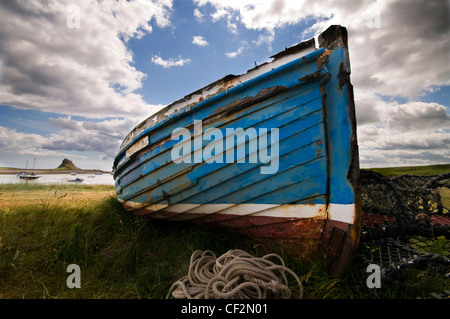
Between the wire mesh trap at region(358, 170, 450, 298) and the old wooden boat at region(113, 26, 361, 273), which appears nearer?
the wire mesh trap at region(358, 170, 450, 298)

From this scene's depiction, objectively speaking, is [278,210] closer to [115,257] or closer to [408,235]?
[408,235]

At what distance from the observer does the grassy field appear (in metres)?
2.16

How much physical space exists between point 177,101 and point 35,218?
321cm

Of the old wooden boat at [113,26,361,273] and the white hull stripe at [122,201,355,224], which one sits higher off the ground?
the old wooden boat at [113,26,361,273]

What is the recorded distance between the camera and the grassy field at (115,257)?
2.16 metres

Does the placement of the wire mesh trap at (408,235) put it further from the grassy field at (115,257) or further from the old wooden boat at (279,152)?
the old wooden boat at (279,152)

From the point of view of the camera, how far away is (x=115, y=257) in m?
2.85

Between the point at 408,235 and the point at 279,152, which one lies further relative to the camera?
the point at 408,235

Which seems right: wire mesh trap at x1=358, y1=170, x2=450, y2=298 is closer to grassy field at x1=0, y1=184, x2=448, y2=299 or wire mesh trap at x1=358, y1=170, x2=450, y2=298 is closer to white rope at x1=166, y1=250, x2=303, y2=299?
grassy field at x1=0, y1=184, x2=448, y2=299

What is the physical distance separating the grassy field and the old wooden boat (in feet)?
0.72

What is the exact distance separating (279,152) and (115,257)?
2246 mm

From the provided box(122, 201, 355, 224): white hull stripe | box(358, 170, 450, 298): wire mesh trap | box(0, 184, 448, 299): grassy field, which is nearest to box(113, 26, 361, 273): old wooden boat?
box(122, 201, 355, 224): white hull stripe

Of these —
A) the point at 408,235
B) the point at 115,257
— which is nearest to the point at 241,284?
the point at 115,257

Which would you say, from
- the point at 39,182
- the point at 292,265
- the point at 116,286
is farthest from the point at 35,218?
the point at 39,182
